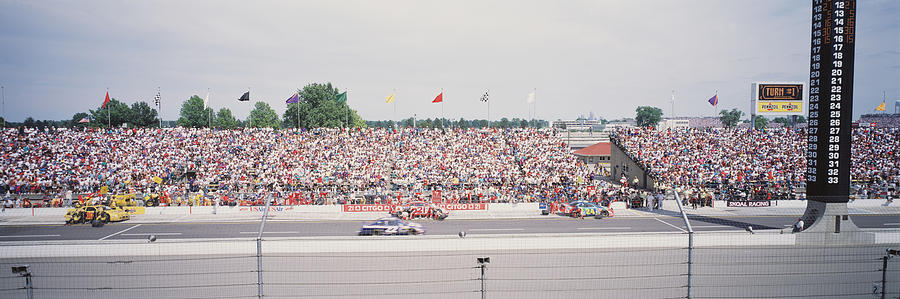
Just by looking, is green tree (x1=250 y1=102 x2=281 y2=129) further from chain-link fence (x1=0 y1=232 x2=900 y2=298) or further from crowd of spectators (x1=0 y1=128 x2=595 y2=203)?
chain-link fence (x1=0 y1=232 x2=900 y2=298)

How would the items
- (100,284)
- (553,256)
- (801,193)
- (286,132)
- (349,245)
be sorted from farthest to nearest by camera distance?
1. (286,132)
2. (801,193)
3. (349,245)
4. (553,256)
5. (100,284)

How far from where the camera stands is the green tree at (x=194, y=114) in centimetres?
9025

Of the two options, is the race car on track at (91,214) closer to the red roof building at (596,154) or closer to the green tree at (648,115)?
the red roof building at (596,154)

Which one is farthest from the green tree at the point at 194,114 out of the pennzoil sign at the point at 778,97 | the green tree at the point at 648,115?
the green tree at the point at 648,115

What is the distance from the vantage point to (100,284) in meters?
9.71

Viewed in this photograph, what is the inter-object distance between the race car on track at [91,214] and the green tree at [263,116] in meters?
83.4

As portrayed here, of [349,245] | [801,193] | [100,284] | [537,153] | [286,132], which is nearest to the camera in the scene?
[100,284]

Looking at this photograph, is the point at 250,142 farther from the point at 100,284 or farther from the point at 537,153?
the point at 100,284

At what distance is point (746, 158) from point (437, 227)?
25.4m

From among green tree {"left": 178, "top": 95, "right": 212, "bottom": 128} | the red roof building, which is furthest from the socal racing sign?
green tree {"left": 178, "top": 95, "right": 212, "bottom": 128}

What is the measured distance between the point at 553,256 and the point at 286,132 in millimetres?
30322

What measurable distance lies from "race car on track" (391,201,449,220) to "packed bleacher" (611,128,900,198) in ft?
48.1

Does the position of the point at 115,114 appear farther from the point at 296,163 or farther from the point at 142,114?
the point at 296,163

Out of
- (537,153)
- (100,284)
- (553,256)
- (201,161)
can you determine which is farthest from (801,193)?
(201,161)
